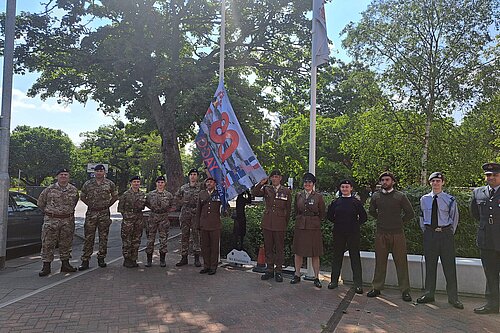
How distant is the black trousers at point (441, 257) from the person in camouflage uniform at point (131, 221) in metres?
4.90

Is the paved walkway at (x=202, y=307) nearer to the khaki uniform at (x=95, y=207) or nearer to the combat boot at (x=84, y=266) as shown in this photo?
the combat boot at (x=84, y=266)

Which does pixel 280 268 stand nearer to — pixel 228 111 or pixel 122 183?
pixel 228 111

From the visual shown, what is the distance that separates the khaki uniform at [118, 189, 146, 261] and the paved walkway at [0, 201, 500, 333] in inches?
21.6

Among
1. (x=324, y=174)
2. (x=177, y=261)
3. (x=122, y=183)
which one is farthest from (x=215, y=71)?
(x=122, y=183)

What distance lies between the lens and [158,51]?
42.0 feet

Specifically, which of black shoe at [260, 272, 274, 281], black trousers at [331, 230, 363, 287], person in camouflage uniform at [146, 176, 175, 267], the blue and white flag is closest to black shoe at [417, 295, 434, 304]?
black trousers at [331, 230, 363, 287]

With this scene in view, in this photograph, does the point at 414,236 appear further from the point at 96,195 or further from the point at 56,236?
the point at 56,236

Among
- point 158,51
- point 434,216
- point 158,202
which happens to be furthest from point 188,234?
point 158,51

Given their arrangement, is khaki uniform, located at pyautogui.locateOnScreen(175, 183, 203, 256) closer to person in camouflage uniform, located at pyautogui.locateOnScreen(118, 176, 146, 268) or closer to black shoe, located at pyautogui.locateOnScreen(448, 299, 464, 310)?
person in camouflage uniform, located at pyautogui.locateOnScreen(118, 176, 146, 268)

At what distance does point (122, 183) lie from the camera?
134 feet

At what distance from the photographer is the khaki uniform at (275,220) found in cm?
660

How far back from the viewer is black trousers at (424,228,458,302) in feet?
17.9

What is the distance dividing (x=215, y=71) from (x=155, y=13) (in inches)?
108

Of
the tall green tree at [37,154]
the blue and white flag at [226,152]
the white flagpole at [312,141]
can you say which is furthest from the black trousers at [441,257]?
the tall green tree at [37,154]
